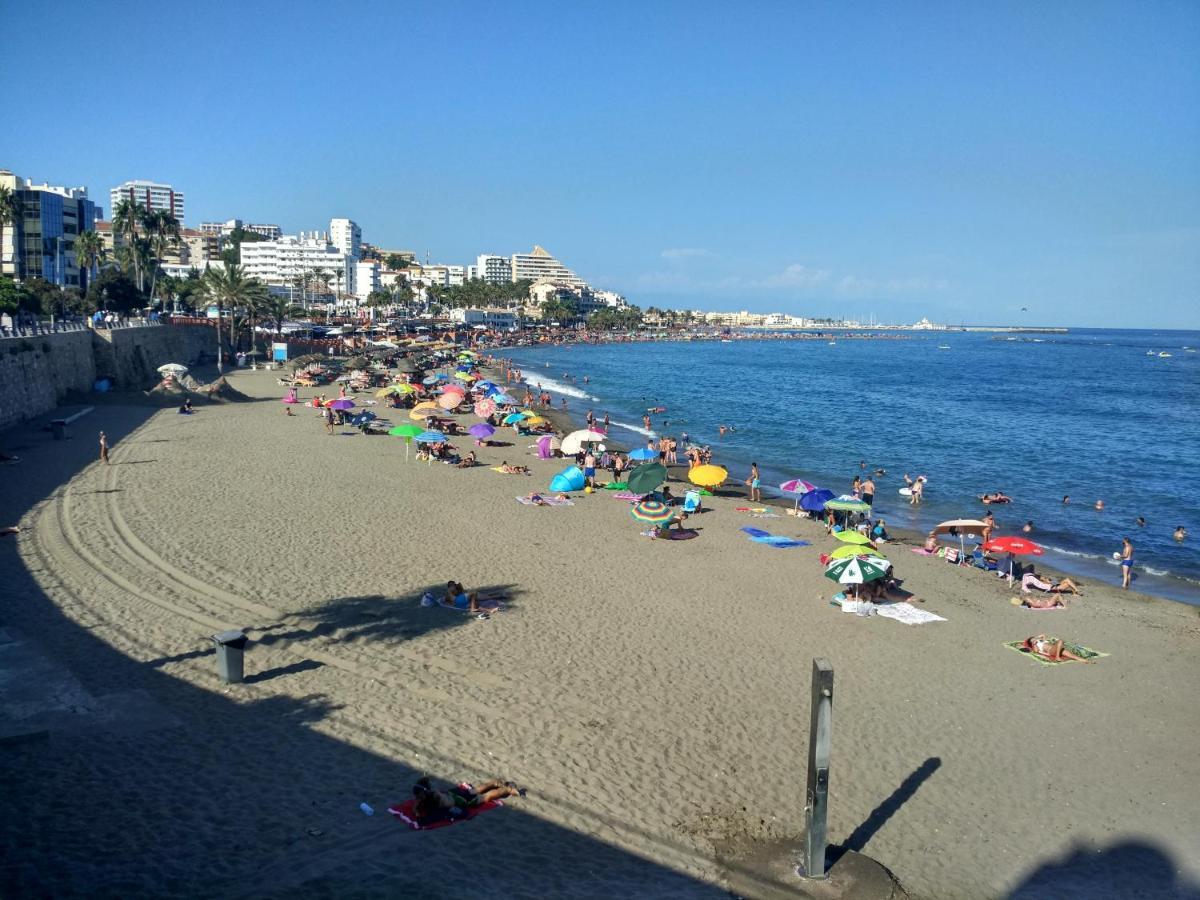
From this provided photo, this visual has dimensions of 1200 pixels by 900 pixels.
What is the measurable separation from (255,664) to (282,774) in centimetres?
295

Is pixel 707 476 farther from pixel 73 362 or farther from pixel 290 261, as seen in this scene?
pixel 290 261

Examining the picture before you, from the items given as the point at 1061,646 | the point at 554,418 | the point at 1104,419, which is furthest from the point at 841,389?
the point at 1061,646

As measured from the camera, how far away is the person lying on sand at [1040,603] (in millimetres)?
15547

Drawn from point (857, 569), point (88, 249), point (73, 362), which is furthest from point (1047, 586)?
point (88, 249)

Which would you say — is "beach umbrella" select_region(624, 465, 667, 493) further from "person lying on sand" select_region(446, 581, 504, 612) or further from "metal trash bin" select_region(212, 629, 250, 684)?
"metal trash bin" select_region(212, 629, 250, 684)

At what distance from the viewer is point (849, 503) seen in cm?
2033

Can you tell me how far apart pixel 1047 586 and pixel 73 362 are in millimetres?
36208

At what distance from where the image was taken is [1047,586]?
16641 millimetres

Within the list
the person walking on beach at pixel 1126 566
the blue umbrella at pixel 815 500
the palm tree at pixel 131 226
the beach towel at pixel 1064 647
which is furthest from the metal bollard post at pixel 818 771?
the palm tree at pixel 131 226

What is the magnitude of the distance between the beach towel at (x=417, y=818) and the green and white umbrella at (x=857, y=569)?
26.2 ft

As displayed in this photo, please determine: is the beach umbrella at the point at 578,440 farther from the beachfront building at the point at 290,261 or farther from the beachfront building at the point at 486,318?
the beachfront building at the point at 290,261

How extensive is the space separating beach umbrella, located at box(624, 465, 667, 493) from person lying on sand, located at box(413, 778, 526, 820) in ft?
40.4

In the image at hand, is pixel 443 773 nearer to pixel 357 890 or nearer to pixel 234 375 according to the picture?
pixel 357 890

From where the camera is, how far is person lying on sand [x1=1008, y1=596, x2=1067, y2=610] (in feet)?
51.0
